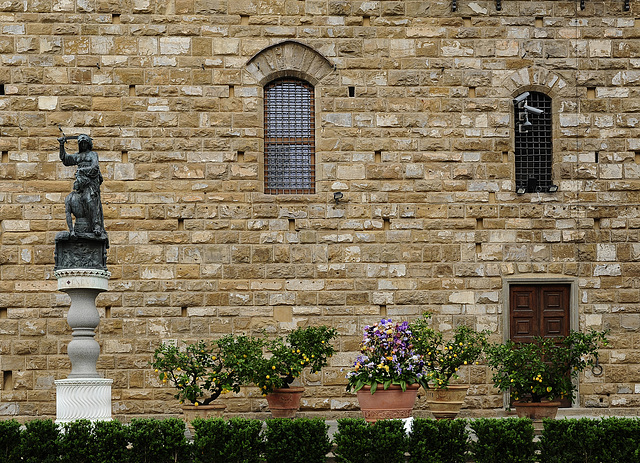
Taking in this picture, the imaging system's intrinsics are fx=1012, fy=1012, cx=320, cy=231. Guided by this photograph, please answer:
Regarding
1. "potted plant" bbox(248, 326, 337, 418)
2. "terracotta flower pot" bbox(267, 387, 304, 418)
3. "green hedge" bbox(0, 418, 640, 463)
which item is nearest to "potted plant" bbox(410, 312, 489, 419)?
"potted plant" bbox(248, 326, 337, 418)

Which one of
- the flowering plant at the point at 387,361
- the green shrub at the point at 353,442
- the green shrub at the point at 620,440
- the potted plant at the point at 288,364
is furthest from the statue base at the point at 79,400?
the green shrub at the point at 620,440

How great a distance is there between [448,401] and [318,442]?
343 centimetres

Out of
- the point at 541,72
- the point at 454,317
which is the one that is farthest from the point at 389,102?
Answer: the point at 454,317

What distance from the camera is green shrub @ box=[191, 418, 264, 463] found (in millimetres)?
11891

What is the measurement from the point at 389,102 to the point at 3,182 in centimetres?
651

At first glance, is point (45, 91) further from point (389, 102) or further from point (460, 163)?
point (460, 163)

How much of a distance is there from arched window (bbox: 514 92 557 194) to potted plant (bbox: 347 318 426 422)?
15.5 feet

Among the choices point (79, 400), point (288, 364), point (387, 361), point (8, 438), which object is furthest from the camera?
point (288, 364)

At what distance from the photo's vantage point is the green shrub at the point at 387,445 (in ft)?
39.1

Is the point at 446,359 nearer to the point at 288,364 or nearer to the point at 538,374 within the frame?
the point at 538,374

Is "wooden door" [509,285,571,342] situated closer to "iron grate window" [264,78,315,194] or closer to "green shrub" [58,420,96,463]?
"iron grate window" [264,78,315,194]

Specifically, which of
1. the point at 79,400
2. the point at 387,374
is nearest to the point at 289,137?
the point at 387,374

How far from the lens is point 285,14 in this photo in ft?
55.7

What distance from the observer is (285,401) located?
1492 centimetres
